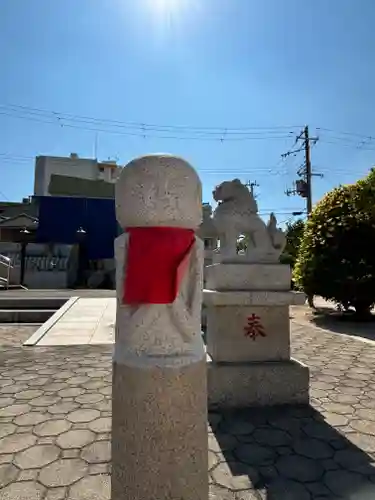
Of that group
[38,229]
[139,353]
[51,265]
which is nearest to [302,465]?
[139,353]

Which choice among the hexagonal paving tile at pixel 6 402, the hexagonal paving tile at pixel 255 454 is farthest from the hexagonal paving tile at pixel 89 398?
the hexagonal paving tile at pixel 255 454

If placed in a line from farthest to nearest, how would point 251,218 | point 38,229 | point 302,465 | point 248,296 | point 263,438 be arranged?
point 38,229 → point 251,218 → point 248,296 → point 263,438 → point 302,465

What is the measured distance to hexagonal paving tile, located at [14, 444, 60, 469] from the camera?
2.30 meters

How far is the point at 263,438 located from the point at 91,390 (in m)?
1.94

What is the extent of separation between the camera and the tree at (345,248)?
27.2 ft

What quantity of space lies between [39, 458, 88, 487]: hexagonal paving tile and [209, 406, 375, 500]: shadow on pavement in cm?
86

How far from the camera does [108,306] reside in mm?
10688

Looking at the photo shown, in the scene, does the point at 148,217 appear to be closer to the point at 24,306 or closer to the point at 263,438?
the point at 263,438

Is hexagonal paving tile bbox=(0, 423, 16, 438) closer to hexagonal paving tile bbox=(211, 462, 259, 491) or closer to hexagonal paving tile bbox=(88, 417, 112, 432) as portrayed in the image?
hexagonal paving tile bbox=(88, 417, 112, 432)

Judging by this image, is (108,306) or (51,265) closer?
(108,306)

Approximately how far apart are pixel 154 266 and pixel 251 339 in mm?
2319

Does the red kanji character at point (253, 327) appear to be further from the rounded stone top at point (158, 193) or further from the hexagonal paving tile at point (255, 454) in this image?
the rounded stone top at point (158, 193)

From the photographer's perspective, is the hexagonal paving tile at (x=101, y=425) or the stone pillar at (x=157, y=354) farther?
the hexagonal paving tile at (x=101, y=425)

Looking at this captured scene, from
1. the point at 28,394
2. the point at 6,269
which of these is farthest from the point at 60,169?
the point at 28,394
